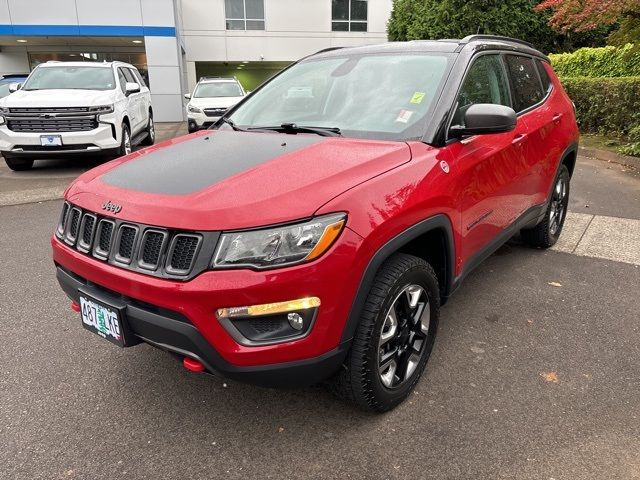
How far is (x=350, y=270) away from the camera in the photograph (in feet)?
6.71

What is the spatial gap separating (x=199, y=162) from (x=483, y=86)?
1880 mm

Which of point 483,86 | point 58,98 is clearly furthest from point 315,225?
point 58,98

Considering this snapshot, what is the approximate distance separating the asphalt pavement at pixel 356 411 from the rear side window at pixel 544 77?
180 centimetres

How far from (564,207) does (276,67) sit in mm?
28099

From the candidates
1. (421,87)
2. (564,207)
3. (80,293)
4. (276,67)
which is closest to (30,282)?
(80,293)

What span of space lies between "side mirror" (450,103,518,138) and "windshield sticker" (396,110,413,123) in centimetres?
29

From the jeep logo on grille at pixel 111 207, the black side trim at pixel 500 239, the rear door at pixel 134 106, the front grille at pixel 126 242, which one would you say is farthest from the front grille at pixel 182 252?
the rear door at pixel 134 106

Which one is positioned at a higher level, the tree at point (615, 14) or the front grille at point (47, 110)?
the tree at point (615, 14)

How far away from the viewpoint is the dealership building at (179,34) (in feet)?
61.1

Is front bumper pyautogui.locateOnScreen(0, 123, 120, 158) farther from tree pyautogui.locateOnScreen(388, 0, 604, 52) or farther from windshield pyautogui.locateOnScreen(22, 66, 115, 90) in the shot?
tree pyautogui.locateOnScreen(388, 0, 604, 52)

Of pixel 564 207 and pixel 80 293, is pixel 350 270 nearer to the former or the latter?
pixel 80 293

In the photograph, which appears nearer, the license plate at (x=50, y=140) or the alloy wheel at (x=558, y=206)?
the alloy wheel at (x=558, y=206)

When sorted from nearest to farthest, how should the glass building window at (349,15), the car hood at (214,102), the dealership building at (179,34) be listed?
the car hood at (214,102), the dealership building at (179,34), the glass building window at (349,15)

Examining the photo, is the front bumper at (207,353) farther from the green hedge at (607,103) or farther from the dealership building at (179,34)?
the dealership building at (179,34)
